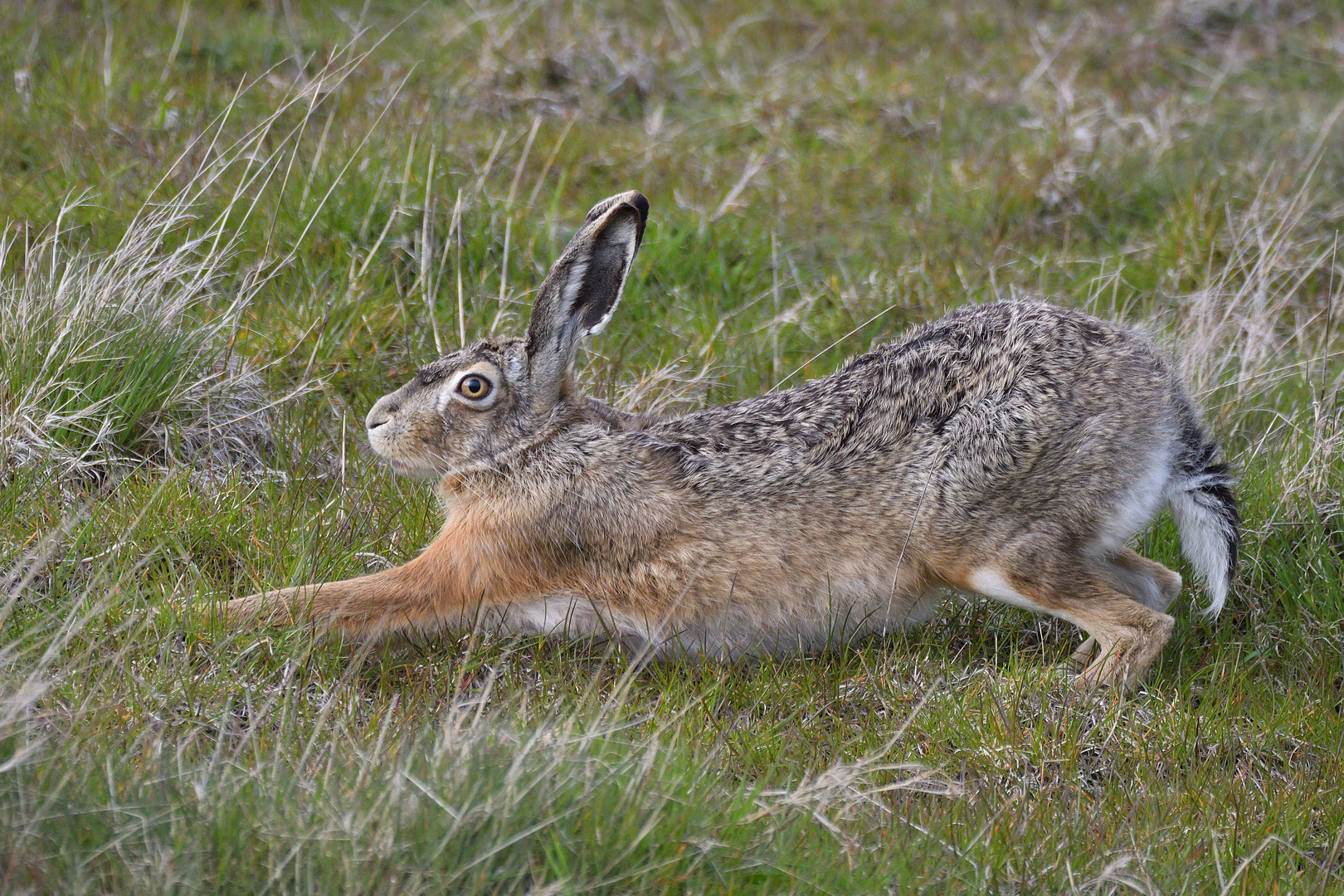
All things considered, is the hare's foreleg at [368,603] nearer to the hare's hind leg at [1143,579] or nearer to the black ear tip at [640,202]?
the black ear tip at [640,202]

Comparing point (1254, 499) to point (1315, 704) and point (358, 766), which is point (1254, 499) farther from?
point (358, 766)

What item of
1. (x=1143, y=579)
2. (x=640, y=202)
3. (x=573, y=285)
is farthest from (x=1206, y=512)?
(x=573, y=285)

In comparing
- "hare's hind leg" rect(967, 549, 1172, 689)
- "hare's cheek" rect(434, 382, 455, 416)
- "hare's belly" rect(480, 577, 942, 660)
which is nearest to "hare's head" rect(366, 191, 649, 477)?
"hare's cheek" rect(434, 382, 455, 416)

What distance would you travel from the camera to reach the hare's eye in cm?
490

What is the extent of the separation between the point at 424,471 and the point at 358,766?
1.82m

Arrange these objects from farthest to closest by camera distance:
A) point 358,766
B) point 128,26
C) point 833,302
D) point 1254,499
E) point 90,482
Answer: point 128,26 → point 833,302 → point 1254,499 → point 90,482 → point 358,766

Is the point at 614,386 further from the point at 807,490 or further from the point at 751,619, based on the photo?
the point at 751,619

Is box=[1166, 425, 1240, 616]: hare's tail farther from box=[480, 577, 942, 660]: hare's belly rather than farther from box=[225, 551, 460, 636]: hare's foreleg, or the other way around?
box=[225, 551, 460, 636]: hare's foreleg

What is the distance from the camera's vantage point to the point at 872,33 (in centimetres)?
960

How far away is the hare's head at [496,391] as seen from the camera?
484cm

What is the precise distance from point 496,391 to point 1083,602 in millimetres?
2155

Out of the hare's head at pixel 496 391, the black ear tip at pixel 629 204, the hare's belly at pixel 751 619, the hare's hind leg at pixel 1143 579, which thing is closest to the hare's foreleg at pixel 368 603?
the hare's belly at pixel 751 619

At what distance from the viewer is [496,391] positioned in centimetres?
490

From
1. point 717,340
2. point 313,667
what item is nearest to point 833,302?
point 717,340
